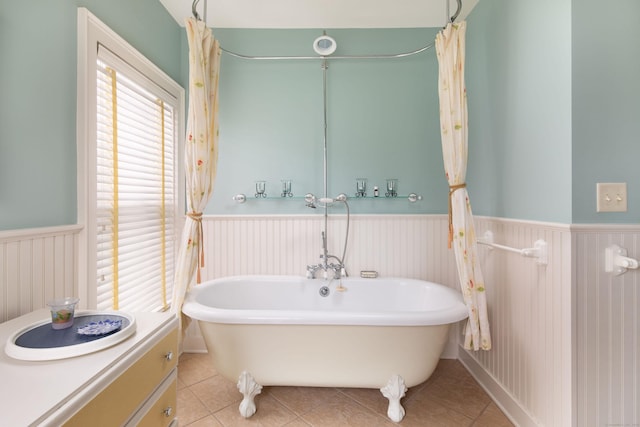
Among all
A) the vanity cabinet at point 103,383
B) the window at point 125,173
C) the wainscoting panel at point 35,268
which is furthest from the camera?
the window at point 125,173

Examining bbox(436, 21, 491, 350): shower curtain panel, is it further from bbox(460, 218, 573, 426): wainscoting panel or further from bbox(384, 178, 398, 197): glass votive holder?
bbox(384, 178, 398, 197): glass votive holder

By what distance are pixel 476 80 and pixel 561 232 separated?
1244 millimetres

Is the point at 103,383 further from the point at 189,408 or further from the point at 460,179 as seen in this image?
the point at 460,179

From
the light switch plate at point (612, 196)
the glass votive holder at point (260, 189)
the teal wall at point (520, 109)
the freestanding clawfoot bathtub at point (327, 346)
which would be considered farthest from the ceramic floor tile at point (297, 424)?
the light switch plate at point (612, 196)

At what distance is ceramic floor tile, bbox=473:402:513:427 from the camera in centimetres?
149

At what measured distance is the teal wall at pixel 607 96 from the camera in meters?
1.16

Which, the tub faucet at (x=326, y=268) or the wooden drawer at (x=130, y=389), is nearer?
the wooden drawer at (x=130, y=389)

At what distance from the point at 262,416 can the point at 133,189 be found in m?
1.54

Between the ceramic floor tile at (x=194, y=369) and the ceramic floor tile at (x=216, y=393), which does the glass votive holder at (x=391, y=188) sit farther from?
the ceramic floor tile at (x=194, y=369)

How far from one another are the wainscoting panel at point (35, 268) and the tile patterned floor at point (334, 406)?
967mm

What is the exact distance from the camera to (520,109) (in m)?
1.50

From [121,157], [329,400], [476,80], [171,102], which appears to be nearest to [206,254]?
[121,157]

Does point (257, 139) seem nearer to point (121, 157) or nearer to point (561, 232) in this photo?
point (121, 157)

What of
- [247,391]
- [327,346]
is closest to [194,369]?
[247,391]
